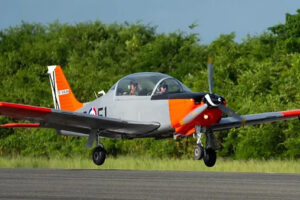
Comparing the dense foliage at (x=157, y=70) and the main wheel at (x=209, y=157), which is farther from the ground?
the dense foliage at (x=157, y=70)

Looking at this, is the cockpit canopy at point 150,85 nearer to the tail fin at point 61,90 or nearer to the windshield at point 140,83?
the windshield at point 140,83

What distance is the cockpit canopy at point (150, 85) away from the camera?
2072 cm

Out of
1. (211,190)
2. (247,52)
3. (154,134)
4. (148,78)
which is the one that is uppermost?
(247,52)

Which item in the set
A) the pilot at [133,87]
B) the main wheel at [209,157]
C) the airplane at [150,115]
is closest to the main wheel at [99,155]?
the airplane at [150,115]

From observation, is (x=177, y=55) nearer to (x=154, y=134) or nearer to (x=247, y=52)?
(x=247, y=52)

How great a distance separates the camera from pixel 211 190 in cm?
1216

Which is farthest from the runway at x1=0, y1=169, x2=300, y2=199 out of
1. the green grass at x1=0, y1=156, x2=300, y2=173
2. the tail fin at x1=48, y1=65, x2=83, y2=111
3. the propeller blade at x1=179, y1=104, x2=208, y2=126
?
the tail fin at x1=48, y1=65, x2=83, y2=111

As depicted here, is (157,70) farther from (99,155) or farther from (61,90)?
(99,155)

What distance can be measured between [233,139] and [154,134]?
10014 millimetres

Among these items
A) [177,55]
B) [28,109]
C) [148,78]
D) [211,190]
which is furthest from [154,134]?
[177,55]

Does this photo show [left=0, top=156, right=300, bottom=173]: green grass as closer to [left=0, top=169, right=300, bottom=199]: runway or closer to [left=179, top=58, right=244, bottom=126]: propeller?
[left=179, top=58, right=244, bottom=126]: propeller

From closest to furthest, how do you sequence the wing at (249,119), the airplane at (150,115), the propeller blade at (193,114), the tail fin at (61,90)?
the propeller blade at (193,114)
the airplane at (150,115)
the wing at (249,119)
the tail fin at (61,90)

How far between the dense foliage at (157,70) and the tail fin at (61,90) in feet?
21.3

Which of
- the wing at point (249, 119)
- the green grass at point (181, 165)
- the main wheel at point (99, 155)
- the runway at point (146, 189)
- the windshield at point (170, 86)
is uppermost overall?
the windshield at point (170, 86)
